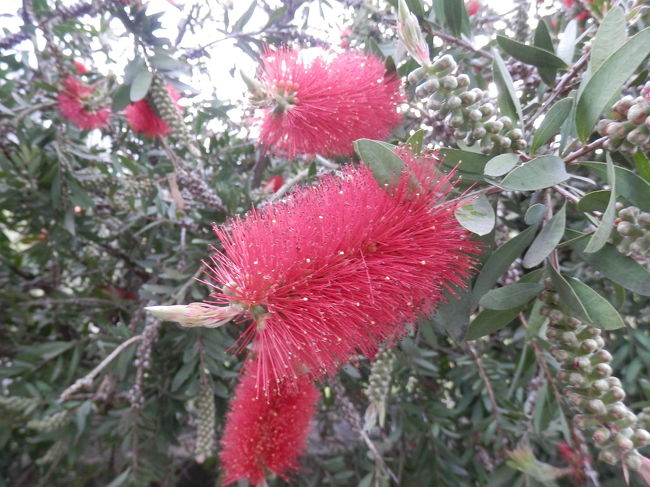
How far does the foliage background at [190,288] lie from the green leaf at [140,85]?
0.05 m

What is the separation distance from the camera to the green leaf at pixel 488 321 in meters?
0.72

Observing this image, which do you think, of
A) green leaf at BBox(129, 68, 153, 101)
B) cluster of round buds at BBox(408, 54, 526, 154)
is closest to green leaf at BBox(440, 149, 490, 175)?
cluster of round buds at BBox(408, 54, 526, 154)

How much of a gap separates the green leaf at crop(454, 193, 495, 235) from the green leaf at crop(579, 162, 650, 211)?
0.55 feet

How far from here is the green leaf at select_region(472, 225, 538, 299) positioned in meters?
0.69

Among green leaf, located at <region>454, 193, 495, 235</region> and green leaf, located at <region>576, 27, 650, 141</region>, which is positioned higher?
green leaf, located at <region>576, 27, 650, 141</region>

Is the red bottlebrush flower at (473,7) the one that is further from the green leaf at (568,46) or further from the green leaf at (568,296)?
the green leaf at (568,296)

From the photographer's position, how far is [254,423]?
108 centimetres

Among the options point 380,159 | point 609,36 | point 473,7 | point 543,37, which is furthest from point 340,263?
point 473,7

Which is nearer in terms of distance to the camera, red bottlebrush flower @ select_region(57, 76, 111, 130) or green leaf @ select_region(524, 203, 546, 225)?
green leaf @ select_region(524, 203, 546, 225)

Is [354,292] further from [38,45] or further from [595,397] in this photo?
[38,45]

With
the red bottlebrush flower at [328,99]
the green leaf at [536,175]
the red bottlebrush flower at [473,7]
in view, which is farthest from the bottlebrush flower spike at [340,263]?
the red bottlebrush flower at [473,7]

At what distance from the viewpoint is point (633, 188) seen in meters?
0.58

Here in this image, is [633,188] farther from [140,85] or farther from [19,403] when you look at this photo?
[19,403]

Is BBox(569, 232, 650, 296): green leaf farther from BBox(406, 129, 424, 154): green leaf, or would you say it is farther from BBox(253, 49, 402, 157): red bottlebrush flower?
BBox(253, 49, 402, 157): red bottlebrush flower
